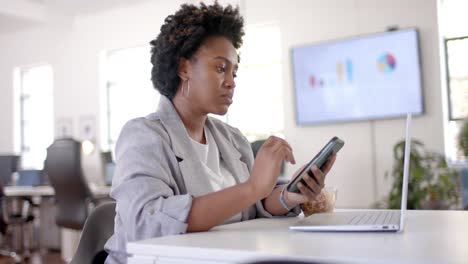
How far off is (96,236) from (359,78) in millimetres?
4176

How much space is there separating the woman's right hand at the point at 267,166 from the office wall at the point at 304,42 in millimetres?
2810

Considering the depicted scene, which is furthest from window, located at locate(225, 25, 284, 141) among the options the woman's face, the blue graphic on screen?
the woman's face

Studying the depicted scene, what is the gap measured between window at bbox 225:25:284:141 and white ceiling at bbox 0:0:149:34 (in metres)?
1.59

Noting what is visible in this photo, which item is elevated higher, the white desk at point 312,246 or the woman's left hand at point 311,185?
the woman's left hand at point 311,185

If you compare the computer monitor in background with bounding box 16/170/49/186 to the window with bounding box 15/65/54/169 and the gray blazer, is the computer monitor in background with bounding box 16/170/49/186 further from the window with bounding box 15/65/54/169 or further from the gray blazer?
the gray blazer

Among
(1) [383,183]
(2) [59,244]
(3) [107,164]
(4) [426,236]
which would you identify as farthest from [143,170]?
(2) [59,244]

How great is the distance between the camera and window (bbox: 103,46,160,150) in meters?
6.52

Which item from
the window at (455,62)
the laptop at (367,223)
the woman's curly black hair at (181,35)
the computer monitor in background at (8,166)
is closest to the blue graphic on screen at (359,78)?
the window at (455,62)

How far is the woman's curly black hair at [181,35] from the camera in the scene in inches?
53.4

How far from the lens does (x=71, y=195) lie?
4.08m

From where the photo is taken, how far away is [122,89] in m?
6.62

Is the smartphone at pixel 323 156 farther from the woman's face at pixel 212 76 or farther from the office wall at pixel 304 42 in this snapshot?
the office wall at pixel 304 42

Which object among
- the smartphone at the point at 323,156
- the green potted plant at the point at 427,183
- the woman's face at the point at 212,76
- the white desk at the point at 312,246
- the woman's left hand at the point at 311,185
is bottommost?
the green potted plant at the point at 427,183

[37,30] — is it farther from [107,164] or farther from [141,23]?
[107,164]
